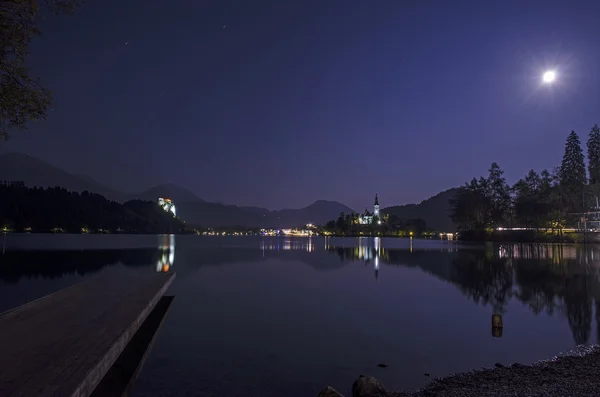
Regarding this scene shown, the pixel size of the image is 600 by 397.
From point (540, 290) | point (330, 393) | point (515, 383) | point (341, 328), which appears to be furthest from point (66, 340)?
point (540, 290)

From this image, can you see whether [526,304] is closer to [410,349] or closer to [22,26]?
[410,349]

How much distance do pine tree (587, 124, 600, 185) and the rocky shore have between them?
125 m

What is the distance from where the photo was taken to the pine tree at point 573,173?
106688 mm

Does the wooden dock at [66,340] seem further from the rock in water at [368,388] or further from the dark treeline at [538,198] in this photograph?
the dark treeline at [538,198]

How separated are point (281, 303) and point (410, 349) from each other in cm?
1065

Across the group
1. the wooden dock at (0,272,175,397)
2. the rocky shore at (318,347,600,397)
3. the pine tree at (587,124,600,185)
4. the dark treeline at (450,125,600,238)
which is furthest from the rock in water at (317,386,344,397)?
the pine tree at (587,124,600,185)

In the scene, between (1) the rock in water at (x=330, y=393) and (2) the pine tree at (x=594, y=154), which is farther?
(2) the pine tree at (x=594, y=154)

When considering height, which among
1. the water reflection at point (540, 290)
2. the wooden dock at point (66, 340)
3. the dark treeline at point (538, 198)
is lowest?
the water reflection at point (540, 290)

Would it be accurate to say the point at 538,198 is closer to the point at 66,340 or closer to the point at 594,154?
the point at 594,154

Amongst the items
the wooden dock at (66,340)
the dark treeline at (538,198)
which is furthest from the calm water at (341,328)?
the dark treeline at (538,198)

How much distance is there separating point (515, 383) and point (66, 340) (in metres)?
10.8

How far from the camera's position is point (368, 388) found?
30.9 ft

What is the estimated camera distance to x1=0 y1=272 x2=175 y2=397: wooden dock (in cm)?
655

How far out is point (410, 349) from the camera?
44.9 feet
